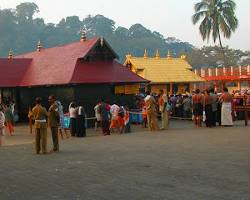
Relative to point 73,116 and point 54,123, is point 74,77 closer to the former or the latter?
point 73,116

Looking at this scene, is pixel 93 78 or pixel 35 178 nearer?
pixel 35 178

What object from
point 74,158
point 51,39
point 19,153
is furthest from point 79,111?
point 51,39

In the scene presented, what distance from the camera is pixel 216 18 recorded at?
165 feet

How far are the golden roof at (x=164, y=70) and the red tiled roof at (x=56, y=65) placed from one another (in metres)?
9.10

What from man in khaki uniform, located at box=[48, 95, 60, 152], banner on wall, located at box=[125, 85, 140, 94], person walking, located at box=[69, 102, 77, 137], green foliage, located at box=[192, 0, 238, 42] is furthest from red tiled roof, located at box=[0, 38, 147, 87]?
green foliage, located at box=[192, 0, 238, 42]

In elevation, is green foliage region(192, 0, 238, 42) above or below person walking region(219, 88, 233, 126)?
above

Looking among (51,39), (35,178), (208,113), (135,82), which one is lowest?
(35,178)

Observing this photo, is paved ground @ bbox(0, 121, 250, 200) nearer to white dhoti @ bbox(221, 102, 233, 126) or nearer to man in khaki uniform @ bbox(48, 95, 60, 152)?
man in khaki uniform @ bbox(48, 95, 60, 152)

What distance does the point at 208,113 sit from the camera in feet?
65.9

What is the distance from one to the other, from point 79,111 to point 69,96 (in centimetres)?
559

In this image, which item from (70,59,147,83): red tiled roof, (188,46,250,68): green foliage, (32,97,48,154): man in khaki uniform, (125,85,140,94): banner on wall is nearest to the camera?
(32,97,48,154): man in khaki uniform

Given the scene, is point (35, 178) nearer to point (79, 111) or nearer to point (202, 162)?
point (202, 162)

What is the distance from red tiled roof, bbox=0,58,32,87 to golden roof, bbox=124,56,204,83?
9961 mm

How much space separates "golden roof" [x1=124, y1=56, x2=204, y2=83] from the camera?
35.1m
